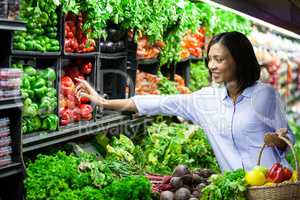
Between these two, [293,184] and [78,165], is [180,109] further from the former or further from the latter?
[293,184]

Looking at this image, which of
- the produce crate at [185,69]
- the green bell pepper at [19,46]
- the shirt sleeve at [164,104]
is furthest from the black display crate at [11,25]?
the produce crate at [185,69]

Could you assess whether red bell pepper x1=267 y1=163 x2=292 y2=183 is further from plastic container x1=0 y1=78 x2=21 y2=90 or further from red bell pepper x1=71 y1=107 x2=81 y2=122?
red bell pepper x1=71 y1=107 x2=81 y2=122

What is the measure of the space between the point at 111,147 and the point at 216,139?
1.44m

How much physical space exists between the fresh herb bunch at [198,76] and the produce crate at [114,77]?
2.84m

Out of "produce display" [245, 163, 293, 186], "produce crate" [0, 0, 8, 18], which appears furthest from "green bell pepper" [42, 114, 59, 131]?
"produce display" [245, 163, 293, 186]

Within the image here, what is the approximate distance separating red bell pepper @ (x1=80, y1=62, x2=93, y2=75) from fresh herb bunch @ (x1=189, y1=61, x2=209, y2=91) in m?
3.57

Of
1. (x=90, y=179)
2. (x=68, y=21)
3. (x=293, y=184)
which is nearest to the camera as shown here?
(x=293, y=184)

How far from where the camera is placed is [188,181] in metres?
4.67

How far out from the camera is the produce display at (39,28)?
15.2 ft

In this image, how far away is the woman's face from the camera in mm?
4543

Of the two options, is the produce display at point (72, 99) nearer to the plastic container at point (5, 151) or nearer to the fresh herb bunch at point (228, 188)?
the plastic container at point (5, 151)

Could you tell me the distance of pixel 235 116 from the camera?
4.65 meters

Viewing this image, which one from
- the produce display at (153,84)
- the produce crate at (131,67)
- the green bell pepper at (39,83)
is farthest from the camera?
the produce display at (153,84)

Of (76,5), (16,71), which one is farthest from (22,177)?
(76,5)
